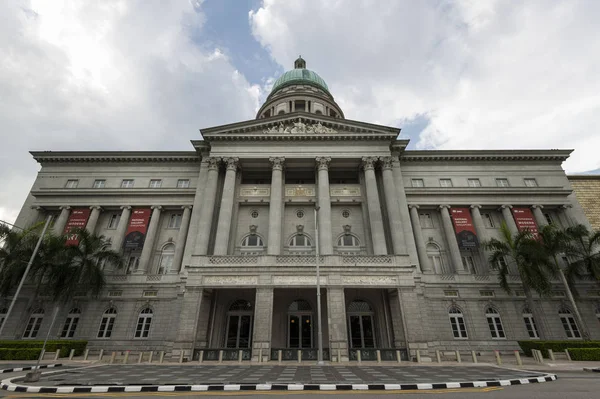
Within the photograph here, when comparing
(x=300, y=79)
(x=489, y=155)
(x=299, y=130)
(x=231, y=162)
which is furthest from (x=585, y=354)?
(x=300, y=79)

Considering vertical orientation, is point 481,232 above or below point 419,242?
above

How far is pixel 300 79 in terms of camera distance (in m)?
50.3

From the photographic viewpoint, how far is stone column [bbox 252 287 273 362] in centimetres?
1886

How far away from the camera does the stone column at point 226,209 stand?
81.5 feet

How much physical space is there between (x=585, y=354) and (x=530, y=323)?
7.11 m

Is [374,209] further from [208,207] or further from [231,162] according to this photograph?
[208,207]

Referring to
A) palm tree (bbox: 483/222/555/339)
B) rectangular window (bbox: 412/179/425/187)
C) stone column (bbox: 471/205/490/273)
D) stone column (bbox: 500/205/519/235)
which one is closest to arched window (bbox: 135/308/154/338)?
rectangular window (bbox: 412/179/425/187)

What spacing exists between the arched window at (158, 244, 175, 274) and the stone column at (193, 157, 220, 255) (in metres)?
5.51

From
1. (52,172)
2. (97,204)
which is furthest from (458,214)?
(52,172)

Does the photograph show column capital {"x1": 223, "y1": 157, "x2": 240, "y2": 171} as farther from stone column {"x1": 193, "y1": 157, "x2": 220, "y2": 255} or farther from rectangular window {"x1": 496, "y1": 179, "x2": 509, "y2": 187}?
rectangular window {"x1": 496, "y1": 179, "x2": 509, "y2": 187}

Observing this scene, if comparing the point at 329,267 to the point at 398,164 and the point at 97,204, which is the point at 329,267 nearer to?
the point at 398,164

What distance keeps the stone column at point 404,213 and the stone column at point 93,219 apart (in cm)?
3103

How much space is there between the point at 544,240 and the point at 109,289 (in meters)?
37.9

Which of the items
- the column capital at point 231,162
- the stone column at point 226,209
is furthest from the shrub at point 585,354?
the column capital at point 231,162
